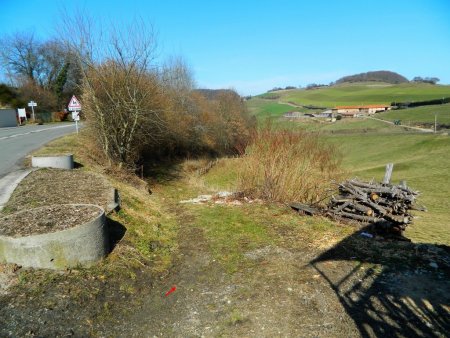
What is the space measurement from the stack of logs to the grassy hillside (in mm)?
74172

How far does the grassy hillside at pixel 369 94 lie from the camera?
3147 inches

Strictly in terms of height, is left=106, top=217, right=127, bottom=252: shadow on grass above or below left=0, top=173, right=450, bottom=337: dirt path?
above

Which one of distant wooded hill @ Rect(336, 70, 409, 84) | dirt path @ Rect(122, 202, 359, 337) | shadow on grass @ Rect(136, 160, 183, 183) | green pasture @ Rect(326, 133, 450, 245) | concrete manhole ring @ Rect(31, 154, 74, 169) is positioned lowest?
green pasture @ Rect(326, 133, 450, 245)

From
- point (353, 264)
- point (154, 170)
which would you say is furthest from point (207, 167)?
point (353, 264)

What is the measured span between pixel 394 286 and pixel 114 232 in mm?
5343

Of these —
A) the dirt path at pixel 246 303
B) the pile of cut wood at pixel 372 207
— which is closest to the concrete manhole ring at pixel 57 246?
the dirt path at pixel 246 303

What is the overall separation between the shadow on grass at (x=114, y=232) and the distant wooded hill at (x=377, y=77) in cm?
12856

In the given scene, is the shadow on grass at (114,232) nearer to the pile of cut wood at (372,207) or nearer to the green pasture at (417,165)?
the pile of cut wood at (372,207)

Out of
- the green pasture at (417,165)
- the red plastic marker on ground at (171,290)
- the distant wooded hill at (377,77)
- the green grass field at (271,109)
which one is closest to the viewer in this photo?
the red plastic marker on ground at (171,290)

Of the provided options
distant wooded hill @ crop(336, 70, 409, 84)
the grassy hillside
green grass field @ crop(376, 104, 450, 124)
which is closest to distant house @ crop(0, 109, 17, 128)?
green grass field @ crop(376, 104, 450, 124)

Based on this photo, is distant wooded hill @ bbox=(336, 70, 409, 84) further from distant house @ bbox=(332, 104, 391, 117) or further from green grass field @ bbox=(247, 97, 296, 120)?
green grass field @ bbox=(247, 97, 296, 120)

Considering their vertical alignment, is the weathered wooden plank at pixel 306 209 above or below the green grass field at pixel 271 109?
below

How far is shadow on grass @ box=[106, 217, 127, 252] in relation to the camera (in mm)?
7062

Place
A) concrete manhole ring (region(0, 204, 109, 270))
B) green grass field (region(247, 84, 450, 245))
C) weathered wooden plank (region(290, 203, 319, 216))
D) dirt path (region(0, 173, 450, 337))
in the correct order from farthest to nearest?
green grass field (region(247, 84, 450, 245))
weathered wooden plank (region(290, 203, 319, 216))
concrete manhole ring (region(0, 204, 109, 270))
dirt path (region(0, 173, 450, 337))
